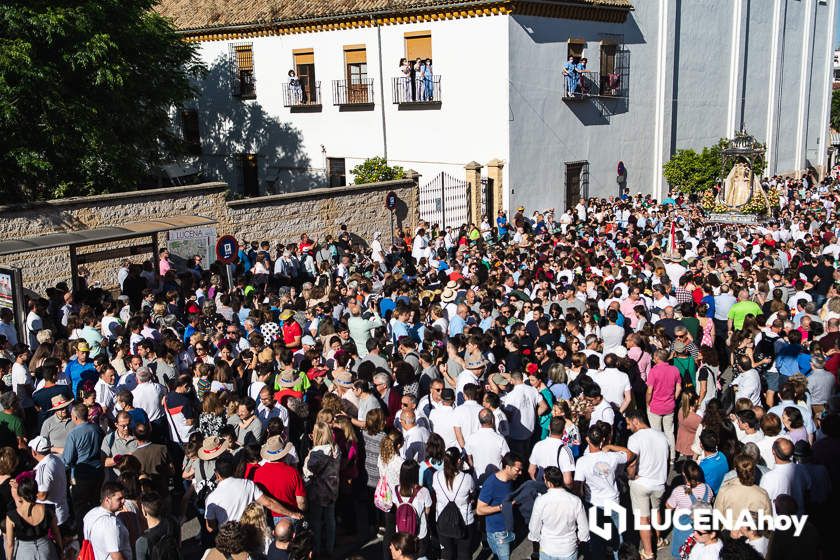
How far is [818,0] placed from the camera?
39656mm

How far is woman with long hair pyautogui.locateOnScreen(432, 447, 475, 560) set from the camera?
7074 mm

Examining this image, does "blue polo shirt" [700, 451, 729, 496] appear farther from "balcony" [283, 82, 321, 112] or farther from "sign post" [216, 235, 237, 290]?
"balcony" [283, 82, 321, 112]

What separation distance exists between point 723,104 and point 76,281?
2613 cm

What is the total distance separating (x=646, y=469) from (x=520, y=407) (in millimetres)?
1534

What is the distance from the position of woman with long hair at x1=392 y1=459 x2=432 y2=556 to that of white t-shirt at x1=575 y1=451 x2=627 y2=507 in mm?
1429

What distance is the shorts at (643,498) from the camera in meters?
7.67

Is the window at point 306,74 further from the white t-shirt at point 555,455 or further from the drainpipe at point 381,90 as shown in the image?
the white t-shirt at point 555,455

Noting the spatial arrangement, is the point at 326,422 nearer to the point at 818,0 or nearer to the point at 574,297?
the point at 574,297

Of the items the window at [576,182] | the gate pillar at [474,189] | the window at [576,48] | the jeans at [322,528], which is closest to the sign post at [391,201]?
the gate pillar at [474,189]

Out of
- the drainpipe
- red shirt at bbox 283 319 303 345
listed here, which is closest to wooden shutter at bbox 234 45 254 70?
the drainpipe

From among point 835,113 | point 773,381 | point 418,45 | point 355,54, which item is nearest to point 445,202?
point 418,45

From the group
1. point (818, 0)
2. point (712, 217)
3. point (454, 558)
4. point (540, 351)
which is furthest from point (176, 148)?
point (818, 0)

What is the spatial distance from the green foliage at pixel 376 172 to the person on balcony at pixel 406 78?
2.04 meters

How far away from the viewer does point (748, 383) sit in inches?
359
